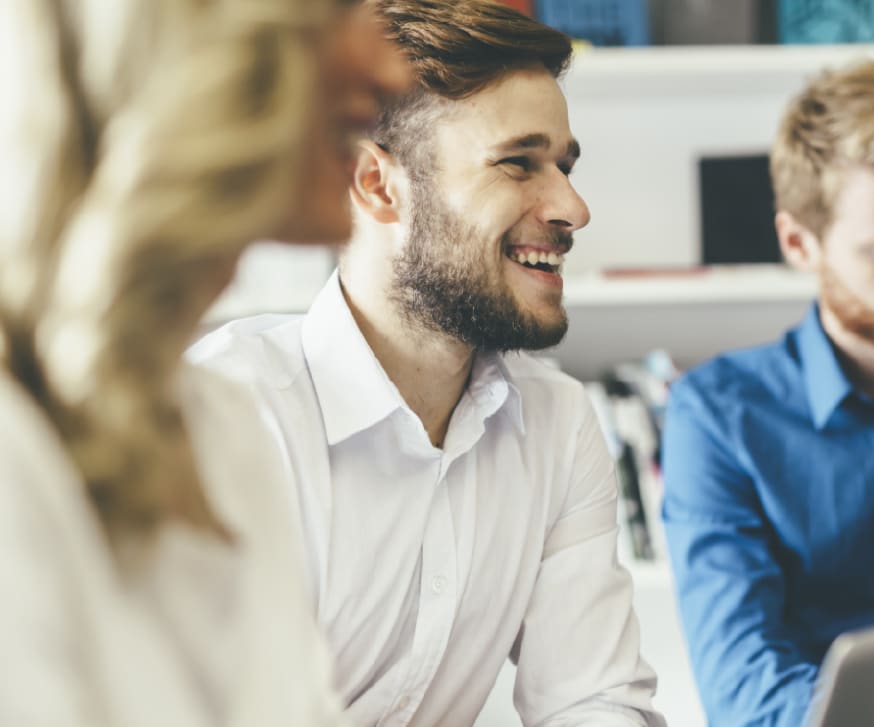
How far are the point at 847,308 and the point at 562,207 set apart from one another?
0.51 m

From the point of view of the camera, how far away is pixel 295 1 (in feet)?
1.41

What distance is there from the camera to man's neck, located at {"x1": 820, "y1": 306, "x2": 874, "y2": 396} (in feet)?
4.77

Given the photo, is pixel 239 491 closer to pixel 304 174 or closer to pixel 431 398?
pixel 304 174

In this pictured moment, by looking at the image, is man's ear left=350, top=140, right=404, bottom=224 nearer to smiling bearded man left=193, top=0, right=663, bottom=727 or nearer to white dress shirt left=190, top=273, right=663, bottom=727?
smiling bearded man left=193, top=0, right=663, bottom=727

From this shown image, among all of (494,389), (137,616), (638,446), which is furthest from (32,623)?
(638,446)

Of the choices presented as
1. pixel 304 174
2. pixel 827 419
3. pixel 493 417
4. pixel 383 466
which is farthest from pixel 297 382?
pixel 827 419

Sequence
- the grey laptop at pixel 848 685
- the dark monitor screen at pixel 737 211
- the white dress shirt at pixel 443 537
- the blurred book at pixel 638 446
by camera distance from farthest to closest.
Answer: the dark monitor screen at pixel 737 211 < the blurred book at pixel 638 446 < the white dress shirt at pixel 443 537 < the grey laptop at pixel 848 685

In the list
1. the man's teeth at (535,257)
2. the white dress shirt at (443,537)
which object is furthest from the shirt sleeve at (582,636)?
the man's teeth at (535,257)

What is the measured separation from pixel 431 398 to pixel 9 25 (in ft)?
2.81

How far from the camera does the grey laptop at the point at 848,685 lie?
2.24 feet

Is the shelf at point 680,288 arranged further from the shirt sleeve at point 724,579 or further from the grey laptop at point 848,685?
the grey laptop at point 848,685

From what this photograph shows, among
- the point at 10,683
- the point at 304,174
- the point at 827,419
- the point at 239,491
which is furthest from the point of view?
the point at 827,419

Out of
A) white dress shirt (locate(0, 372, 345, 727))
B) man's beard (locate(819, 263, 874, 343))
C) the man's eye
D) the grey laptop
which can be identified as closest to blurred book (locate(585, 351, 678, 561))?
man's beard (locate(819, 263, 874, 343))

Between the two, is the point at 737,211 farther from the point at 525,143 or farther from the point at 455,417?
the point at 455,417
